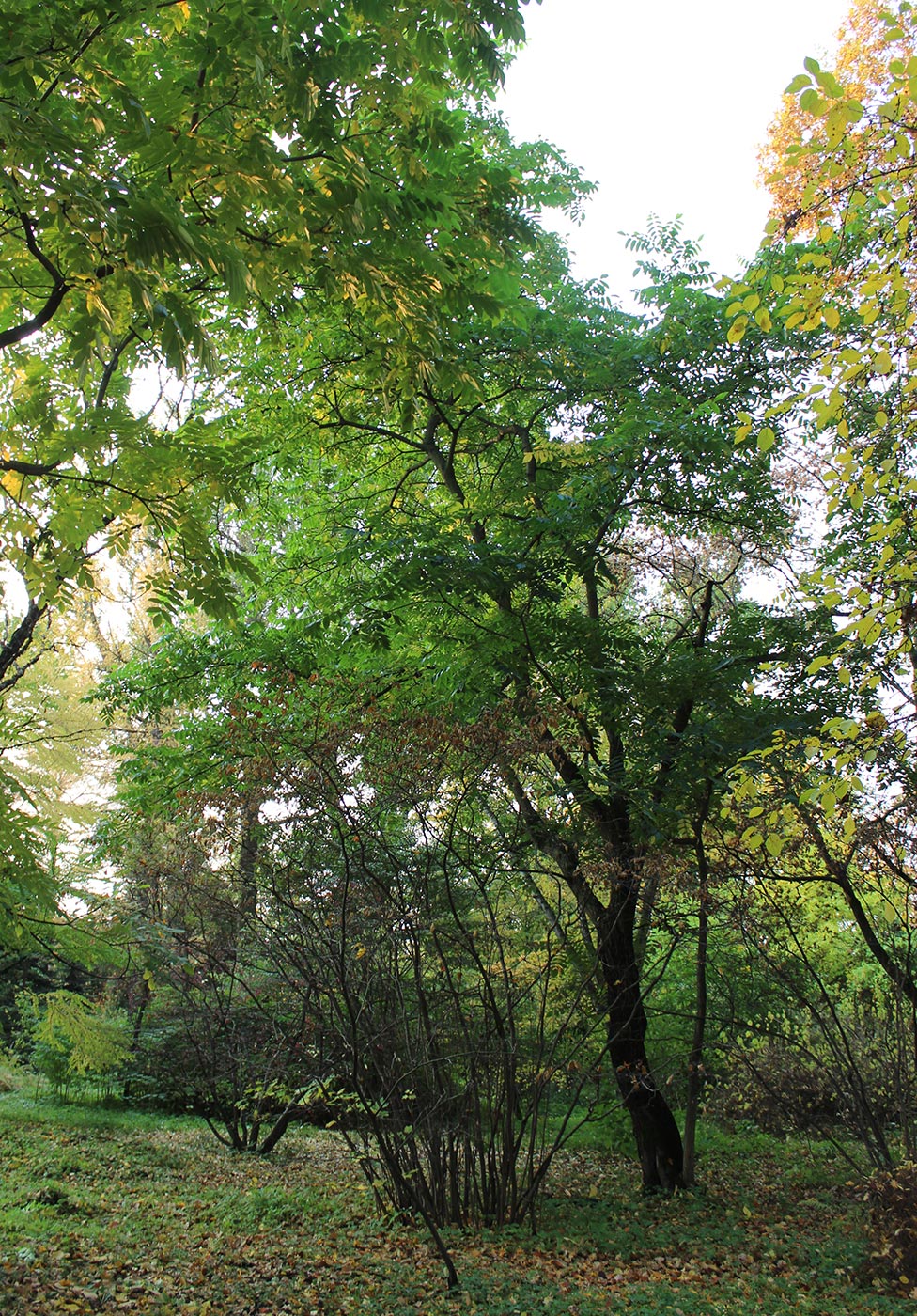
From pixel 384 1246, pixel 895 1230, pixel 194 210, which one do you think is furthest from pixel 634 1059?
pixel 194 210

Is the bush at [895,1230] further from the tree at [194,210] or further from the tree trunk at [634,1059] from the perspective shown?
the tree at [194,210]

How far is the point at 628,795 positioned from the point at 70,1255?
458 centimetres

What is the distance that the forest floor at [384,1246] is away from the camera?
432 cm

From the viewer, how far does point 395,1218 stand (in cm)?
574

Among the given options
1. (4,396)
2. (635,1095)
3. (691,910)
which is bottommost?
(635,1095)

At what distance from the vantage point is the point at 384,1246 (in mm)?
5355

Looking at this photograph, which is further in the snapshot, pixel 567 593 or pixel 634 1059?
pixel 567 593

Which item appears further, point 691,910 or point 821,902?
point 821,902

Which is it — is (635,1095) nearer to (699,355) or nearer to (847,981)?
(847,981)

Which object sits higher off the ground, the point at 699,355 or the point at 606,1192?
the point at 699,355

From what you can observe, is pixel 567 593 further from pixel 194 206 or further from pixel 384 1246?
pixel 194 206

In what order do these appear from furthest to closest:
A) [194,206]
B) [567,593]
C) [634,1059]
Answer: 1. [567,593]
2. [634,1059]
3. [194,206]

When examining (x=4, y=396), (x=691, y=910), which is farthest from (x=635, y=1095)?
(x=4, y=396)

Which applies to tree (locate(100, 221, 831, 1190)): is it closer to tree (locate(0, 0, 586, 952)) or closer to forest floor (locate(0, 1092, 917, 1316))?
forest floor (locate(0, 1092, 917, 1316))
